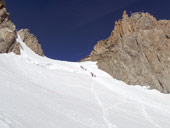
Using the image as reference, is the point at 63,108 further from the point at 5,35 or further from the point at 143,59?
the point at 143,59

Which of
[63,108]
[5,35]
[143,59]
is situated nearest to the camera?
[63,108]

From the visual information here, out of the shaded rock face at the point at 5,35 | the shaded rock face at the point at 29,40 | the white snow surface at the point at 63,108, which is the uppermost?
the shaded rock face at the point at 29,40

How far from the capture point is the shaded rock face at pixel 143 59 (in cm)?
2738

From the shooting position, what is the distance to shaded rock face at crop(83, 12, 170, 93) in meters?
27.4

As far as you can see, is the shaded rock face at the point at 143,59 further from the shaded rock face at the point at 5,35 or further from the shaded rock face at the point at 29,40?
the shaded rock face at the point at 5,35

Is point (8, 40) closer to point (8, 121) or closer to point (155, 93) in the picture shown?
point (8, 121)

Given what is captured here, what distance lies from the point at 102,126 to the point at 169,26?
31.9 metres

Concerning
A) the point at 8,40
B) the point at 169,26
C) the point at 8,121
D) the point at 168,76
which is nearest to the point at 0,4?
the point at 8,40

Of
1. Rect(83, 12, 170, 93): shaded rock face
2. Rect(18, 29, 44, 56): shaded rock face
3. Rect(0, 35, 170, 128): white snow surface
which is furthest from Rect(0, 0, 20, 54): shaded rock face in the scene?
Rect(83, 12, 170, 93): shaded rock face

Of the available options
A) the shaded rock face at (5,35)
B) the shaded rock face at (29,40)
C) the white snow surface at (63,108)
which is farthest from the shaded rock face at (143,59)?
the shaded rock face at (5,35)

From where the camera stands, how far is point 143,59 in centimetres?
2969

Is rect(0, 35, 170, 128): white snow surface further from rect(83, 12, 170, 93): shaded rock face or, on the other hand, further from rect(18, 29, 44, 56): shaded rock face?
rect(18, 29, 44, 56): shaded rock face

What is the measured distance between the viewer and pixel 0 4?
69.8ft

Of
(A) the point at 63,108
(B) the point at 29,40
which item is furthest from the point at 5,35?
(A) the point at 63,108
